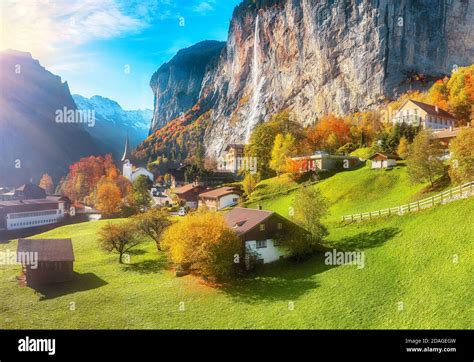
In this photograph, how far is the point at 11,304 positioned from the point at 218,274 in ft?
42.1

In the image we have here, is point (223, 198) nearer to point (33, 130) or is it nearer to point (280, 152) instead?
point (280, 152)

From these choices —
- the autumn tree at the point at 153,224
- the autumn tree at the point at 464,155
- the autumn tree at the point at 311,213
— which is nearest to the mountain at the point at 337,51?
the autumn tree at the point at 464,155

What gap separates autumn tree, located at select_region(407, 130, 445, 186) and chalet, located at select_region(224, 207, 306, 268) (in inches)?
535

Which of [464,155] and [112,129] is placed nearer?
[464,155]

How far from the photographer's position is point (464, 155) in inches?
974

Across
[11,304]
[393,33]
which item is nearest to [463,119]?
[393,33]

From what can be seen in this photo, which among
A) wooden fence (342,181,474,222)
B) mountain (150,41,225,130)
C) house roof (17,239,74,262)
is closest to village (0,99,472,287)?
house roof (17,239,74,262)

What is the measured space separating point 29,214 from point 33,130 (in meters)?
116

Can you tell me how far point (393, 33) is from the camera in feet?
254

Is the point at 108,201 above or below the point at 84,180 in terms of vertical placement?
below

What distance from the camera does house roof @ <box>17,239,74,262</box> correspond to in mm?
24188

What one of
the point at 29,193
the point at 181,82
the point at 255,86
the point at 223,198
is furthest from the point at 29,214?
the point at 181,82
